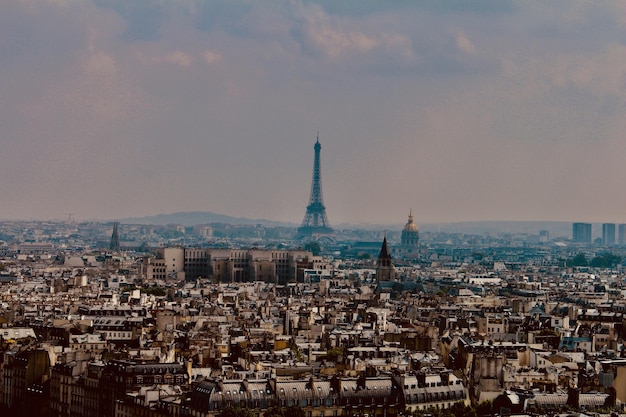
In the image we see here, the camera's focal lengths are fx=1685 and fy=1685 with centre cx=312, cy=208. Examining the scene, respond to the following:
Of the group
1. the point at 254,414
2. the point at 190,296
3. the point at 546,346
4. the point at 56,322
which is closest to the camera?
the point at 254,414

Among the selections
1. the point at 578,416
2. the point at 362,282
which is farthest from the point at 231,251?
the point at 578,416

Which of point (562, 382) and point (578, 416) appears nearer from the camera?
point (578, 416)

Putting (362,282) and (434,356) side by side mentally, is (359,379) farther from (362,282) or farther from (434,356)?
(362,282)

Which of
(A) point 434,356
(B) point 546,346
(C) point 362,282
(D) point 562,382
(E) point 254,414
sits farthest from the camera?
(C) point 362,282

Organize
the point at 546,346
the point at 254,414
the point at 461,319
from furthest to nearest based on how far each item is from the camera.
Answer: the point at 461,319
the point at 546,346
the point at 254,414

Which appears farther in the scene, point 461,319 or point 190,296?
point 190,296

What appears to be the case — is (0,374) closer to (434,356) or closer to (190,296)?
(434,356)

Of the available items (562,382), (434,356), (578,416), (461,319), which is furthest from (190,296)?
(578,416)

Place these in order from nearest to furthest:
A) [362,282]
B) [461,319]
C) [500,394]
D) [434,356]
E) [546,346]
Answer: [500,394] < [434,356] < [546,346] < [461,319] < [362,282]
